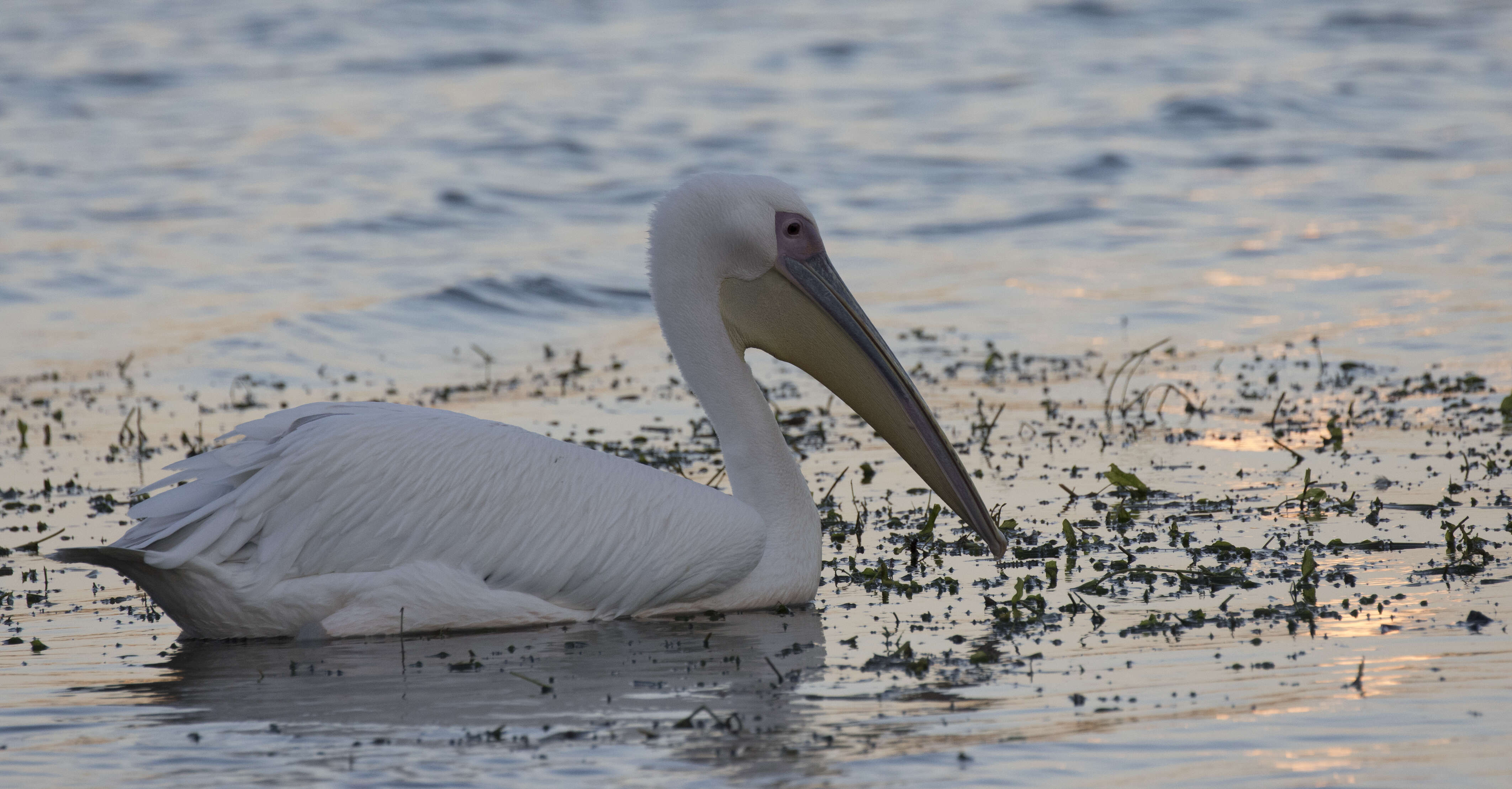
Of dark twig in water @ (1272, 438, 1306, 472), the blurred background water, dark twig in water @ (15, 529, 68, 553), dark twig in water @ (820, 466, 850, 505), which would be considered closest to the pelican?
dark twig in water @ (820, 466, 850, 505)

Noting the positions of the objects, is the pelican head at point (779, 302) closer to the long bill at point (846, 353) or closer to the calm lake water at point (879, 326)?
the long bill at point (846, 353)

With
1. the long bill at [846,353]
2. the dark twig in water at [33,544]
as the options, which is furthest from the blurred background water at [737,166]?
the long bill at [846,353]

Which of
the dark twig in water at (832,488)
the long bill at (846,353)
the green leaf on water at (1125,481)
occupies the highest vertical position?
the long bill at (846,353)

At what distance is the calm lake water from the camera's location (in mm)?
3904

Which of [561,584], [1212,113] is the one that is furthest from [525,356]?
[1212,113]

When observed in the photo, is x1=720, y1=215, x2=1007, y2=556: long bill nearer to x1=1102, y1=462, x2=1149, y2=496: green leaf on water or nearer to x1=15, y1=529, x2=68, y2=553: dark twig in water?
x1=1102, y1=462, x2=1149, y2=496: green leaf on water

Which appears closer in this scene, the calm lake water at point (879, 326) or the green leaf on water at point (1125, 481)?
the calm lake water at point (879, 326)

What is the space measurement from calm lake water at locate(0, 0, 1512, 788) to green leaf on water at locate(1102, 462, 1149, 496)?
6 cm

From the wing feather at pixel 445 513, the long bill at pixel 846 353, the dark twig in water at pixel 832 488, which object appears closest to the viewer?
the wing feather at pixel 445 513

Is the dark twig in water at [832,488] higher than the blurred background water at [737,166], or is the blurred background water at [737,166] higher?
the blurred background water at [737,166]

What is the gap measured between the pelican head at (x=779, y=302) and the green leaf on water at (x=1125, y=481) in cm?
89

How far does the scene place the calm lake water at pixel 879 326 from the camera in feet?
12.8

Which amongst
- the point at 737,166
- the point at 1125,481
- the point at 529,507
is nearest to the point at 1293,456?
the point at 1125,481

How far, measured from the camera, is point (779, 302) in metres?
5.56
